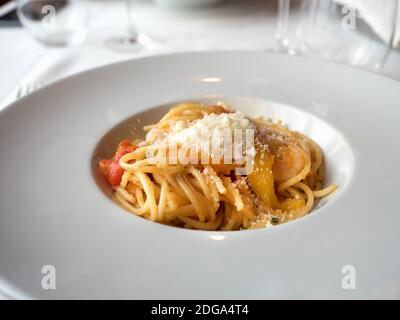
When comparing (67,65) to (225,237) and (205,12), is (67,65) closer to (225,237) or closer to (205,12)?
(205,12)

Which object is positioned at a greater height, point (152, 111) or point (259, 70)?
point (259, 70)

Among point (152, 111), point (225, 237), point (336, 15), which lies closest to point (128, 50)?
point (152, 111)

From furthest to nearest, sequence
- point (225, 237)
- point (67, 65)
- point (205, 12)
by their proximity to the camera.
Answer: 1. point (205, 12)
2. point (67, 65)
3. point (225, 237)

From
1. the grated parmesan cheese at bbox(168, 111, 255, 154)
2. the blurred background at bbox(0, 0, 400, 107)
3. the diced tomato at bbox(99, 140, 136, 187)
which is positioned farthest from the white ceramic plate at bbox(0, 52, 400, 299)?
the blurred background at bbox(0, 0, 400, 107)

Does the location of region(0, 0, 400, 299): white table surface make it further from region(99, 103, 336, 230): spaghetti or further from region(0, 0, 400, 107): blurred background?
region(99, 103, 336, 230): spaghetti

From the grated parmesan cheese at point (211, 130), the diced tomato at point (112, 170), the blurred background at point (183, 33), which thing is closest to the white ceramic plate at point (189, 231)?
the diced tomato at point (112, 170)

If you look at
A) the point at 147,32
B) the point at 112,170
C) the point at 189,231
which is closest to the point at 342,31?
the point at 147,32

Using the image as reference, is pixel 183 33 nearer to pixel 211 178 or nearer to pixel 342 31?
pixel 342 31
